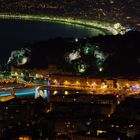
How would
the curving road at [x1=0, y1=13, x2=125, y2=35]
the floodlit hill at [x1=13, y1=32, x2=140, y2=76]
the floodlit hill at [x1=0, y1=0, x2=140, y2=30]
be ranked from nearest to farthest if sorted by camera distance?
the floodlit hill at [x1=13, y1=32, x2=140, y2=76]
the curving road at [x1=0, y1=13, x2=125, y2=35]
the floodlit hill at [x1=0, y1=0, x2=140, y2=30]

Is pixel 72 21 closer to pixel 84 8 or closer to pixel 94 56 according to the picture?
pixel 84 8

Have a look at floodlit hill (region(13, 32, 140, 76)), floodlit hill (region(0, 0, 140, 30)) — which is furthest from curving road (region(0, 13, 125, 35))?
floodlit hill (region(13, 32, 140, 76))

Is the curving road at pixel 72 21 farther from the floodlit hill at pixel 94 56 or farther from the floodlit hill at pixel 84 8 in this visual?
the floodlit hill at pixel 94 56

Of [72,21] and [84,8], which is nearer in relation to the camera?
[72,21]

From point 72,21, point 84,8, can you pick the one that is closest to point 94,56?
point 72,21

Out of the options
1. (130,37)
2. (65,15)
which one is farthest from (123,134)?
(65,15)

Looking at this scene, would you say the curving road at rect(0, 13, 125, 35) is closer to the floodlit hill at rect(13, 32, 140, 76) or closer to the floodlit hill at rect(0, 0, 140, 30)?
the floodlit hill at rect(0, 0, 140, 30)

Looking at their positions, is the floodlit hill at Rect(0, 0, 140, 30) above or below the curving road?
above

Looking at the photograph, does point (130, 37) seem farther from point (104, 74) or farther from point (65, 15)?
point (65, 15)
